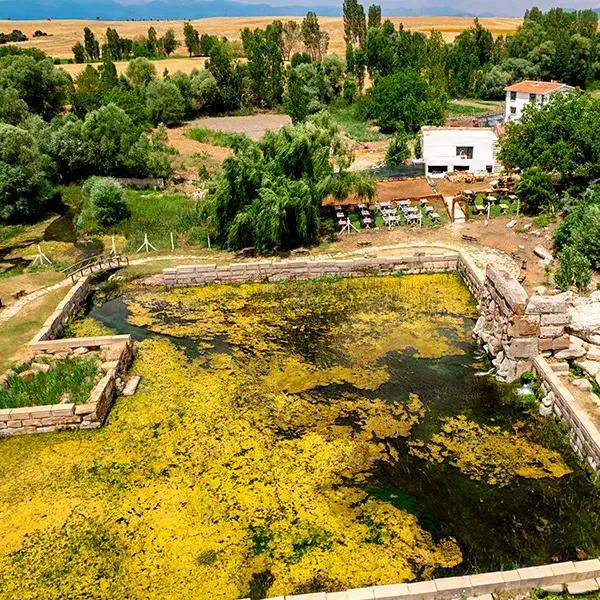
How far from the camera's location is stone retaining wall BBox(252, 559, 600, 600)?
1091 centimetres

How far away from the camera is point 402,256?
→ 25.2 meters

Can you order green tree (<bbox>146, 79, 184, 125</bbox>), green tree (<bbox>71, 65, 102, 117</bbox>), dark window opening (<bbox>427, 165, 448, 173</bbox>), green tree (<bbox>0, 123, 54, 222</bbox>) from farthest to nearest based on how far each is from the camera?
1. green tree (<bbox>146, 79, 184, 125</bbox>)
2. green tree (<bbox>71, 65, 102, 117</bbox>)
3. dark window opening (<bbox>427, 165, 448, 173</bbox>)
4. green tree (<bbox>0, 123, 54, 222</bbox>)

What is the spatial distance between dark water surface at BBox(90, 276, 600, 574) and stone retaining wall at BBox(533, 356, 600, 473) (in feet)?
1.00

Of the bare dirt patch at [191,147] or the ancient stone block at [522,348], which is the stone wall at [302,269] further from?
the bare dirt patch at [191,147]

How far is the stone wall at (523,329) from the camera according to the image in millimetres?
17125

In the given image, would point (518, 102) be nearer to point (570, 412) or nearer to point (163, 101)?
point (163, 101)

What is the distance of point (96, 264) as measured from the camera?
26.5 m

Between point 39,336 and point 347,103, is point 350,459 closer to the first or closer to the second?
point 39,336

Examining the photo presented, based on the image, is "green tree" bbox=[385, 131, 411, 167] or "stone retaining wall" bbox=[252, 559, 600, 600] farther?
"green tree" bbox=[385, 131, 411, 167]

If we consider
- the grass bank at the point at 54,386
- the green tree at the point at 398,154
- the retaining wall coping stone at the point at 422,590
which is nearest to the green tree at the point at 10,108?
the green tree at the point at 398,154

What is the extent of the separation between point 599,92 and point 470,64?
15831 millimetres

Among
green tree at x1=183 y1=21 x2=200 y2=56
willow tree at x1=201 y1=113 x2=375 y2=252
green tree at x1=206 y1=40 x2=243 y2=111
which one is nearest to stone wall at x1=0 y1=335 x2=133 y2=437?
willow tree at x1=201 y1=113 x2=375 y2=252

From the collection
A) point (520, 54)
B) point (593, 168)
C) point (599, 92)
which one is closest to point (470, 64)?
point (520, 54)

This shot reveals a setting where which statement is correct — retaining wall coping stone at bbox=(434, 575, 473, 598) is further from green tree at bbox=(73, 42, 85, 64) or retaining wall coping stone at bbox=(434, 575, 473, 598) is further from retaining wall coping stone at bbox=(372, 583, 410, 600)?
green tree at bbox=(73, 42, 85, 64)
